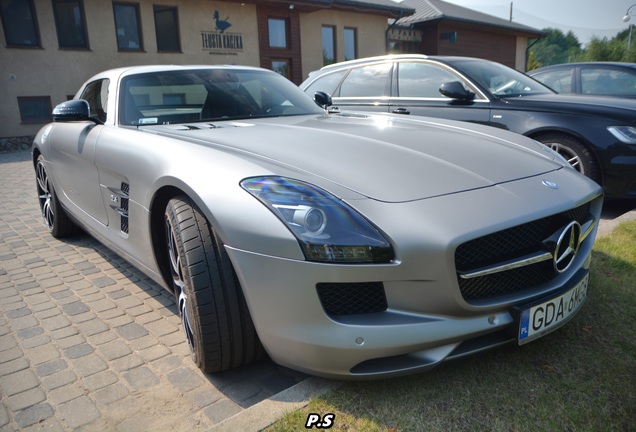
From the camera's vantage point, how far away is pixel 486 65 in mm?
5688

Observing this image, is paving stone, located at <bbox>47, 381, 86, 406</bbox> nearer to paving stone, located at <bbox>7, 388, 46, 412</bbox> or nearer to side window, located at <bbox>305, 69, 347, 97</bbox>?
paving stone, located at <bbox>7, 388, 46, 412</bbox>

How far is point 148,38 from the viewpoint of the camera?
51.6 ft

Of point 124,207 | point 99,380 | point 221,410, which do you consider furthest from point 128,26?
point 221,410

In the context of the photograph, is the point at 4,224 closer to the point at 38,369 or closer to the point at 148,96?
the point at 148,96

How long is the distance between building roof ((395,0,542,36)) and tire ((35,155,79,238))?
838 inches

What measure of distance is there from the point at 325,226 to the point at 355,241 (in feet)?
0.41

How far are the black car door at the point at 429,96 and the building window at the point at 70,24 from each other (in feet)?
41.3

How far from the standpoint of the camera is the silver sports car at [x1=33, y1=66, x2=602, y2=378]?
1.75 metres

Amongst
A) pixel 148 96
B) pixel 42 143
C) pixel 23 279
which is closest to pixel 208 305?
pixel 148 96

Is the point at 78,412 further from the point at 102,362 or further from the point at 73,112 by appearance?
the point at 73,112

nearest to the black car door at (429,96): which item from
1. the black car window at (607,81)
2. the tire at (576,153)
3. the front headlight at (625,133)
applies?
the tire at (576,153)

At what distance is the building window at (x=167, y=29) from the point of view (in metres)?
16.2

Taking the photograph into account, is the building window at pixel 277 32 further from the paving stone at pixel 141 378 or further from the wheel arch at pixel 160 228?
the paving stone at pixel 141 378

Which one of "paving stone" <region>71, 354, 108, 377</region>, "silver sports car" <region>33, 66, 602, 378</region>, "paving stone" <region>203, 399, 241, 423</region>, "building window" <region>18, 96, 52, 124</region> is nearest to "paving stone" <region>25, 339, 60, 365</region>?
"paving stone" <region>71, 354, 108, 377</region>
